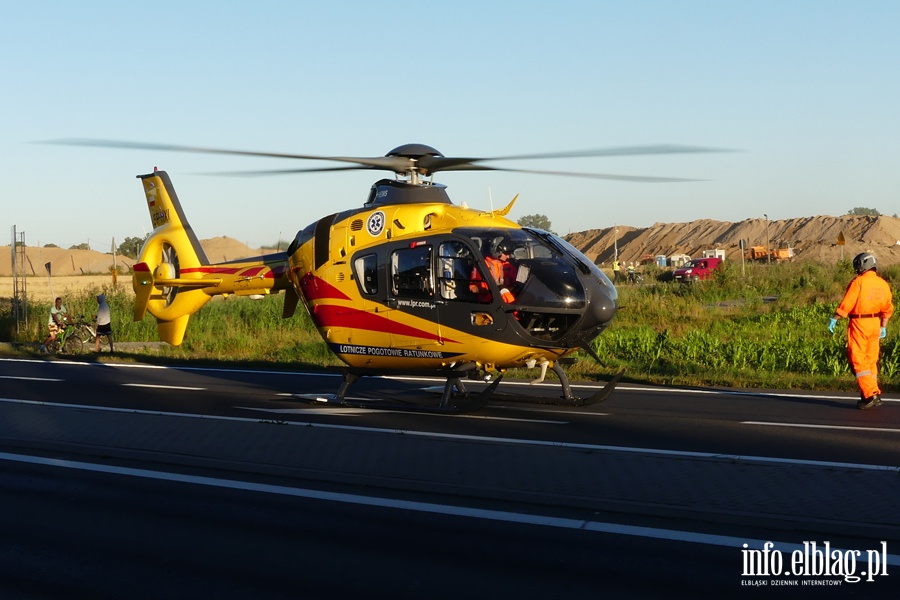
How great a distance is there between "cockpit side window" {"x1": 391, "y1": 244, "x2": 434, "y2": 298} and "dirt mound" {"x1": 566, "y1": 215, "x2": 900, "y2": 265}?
59.7 metres

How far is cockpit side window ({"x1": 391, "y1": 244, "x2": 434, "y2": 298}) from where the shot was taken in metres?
13.5

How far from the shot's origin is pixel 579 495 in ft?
27.5

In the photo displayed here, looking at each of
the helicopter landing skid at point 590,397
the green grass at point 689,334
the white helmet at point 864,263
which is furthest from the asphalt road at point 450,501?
the green grass at point 689,334

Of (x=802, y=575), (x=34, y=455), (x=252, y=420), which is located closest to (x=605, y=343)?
(x=252, y=420)

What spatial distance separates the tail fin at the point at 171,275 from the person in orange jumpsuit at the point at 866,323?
35.1 ft

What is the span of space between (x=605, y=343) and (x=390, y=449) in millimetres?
13249

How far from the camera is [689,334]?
23188 millimetres

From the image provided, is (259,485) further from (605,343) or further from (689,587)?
(605,343)

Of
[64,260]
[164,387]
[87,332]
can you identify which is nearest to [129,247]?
[64,260]

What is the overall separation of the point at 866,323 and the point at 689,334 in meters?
9.87

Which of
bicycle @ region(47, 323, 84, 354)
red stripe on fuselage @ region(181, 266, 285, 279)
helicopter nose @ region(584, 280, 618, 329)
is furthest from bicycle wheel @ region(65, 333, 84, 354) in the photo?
helicopter nose @ region(584, 280, 618, 329)

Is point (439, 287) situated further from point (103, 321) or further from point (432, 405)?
point (103, 321)

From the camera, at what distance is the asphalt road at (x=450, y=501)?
21.2 feet

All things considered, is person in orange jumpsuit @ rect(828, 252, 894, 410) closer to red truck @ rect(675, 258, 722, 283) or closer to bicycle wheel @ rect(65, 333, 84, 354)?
bicycle wheel @ rect(65, 333, 84, 354)
